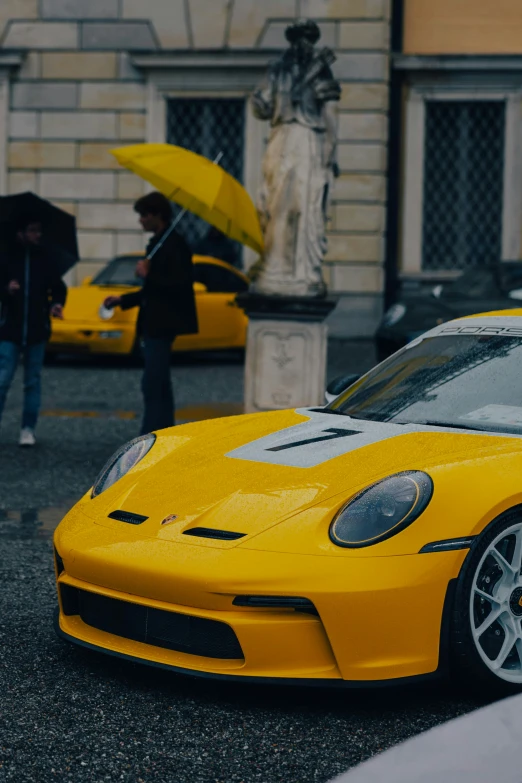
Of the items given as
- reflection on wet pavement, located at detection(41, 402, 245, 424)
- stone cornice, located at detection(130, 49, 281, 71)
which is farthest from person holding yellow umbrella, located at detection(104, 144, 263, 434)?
stone cornice, located at detection(130, 49, 281, 71)

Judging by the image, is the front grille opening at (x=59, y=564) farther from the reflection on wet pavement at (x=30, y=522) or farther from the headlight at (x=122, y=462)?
the reflection on wet pavement at (x=30, y=522)

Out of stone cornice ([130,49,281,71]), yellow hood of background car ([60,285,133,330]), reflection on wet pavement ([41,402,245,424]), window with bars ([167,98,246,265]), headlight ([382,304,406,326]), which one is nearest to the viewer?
reflection on wet pavement ([41,402,245,424])

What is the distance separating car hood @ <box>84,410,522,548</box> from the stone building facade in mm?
15275

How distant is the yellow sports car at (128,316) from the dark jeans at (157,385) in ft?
19.4

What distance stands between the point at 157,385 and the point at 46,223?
1713mm

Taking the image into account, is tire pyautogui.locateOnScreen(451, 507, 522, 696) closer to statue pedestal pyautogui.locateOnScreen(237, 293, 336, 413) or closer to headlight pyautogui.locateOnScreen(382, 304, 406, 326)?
statue pedestal pyautogui.locateOnScreen(237, 293, 336, 413)

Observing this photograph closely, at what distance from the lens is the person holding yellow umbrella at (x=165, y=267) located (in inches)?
359

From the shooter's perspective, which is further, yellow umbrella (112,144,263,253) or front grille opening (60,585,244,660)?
yellow umbrella (112,144,263,253)

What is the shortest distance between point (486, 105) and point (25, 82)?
Answer: 272 inches

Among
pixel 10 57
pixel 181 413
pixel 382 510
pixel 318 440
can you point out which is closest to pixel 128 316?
pixel 181 413

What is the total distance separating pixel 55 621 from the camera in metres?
4.88

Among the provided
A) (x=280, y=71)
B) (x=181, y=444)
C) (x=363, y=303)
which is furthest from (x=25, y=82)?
(x=181, y=444)

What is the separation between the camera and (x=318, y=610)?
4125mm

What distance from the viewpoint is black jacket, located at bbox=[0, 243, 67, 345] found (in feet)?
31.9
